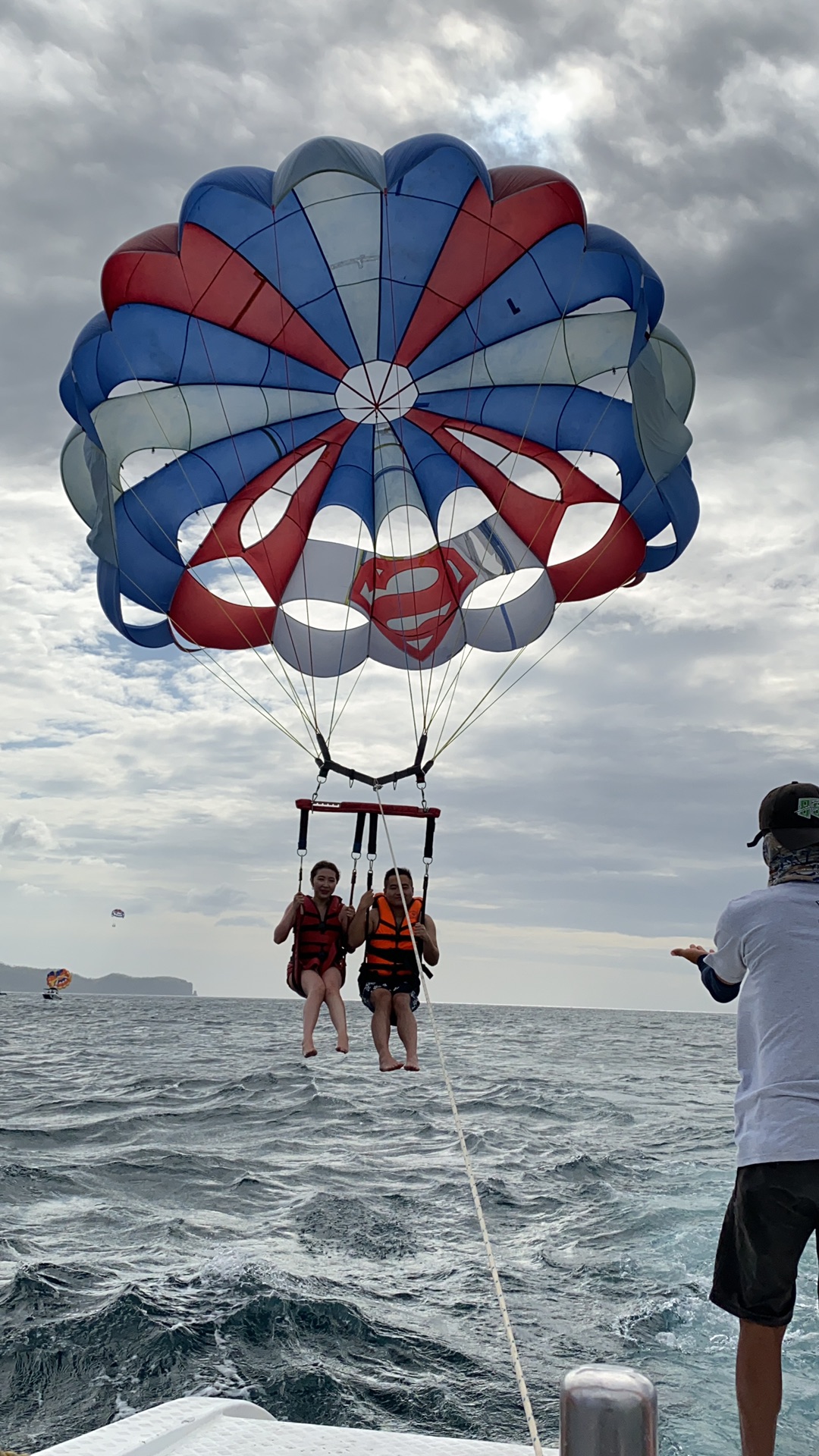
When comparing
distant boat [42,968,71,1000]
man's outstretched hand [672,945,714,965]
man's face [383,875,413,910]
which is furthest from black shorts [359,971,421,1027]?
distant boat [42,968,71,1000]

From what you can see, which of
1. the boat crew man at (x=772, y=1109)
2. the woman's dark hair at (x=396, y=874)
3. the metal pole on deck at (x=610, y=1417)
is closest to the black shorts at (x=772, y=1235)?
the boat crew man at (x=772, y=1109)

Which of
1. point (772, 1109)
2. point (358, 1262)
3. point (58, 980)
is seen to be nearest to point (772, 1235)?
point (772, 1109)

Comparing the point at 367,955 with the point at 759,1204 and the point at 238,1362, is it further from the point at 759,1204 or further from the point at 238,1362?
the point at 759,1204

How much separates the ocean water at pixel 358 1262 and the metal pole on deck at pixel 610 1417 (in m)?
3.80

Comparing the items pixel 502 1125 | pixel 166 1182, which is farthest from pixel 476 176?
pixel 502 1125

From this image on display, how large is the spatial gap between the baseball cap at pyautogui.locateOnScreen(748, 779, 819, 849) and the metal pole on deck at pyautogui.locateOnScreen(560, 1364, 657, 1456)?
1653mm

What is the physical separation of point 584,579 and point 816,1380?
5235 mm

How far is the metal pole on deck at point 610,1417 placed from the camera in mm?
1273

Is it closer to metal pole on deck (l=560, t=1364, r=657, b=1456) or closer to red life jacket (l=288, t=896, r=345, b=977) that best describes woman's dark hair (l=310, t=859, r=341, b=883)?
red life jacket (l=288, t=896, r=345, b=977)

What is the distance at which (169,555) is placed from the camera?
771 centimetres

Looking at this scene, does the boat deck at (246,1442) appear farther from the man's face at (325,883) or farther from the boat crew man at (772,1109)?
the man's face at (325,883)

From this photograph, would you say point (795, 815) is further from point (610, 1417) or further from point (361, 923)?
point (361, 923)

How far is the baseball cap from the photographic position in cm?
269

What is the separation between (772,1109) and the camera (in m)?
2.46
